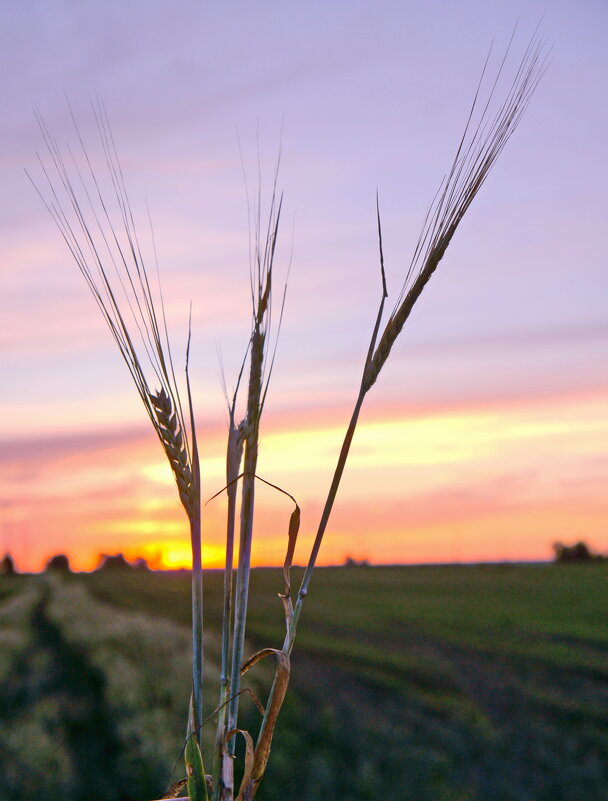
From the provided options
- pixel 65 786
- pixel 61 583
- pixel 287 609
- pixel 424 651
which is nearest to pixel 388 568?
pixel 61 583

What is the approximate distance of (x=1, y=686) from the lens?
38.6ft

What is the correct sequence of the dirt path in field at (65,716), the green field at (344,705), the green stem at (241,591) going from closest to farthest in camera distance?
the green stem at (241,591) < the dirt path in field at (65,716) < the green field at (344,705)

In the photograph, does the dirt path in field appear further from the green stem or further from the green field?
the green stem

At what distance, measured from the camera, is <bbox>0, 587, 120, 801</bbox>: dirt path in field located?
841 cm

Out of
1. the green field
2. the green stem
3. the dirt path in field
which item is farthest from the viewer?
the green field

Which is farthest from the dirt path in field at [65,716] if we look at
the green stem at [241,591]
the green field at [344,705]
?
the green stem at [241,591]

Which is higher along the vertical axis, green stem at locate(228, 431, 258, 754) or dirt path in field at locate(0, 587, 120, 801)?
green stem at locate(228, 431, 258, 754)

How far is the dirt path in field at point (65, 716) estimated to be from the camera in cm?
841

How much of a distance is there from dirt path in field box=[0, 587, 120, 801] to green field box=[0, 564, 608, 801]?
0.02m

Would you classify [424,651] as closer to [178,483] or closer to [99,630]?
[99,630]

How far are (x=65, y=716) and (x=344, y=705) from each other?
13.1 feet

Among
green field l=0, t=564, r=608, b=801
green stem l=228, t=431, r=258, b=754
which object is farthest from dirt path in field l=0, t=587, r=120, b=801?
green stem l=228, t=431, r=258, b=754

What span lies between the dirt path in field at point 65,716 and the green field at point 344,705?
0.02 meters

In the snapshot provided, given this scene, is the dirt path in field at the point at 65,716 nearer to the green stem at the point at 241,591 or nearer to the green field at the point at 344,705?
the green field at the point at 344,705
